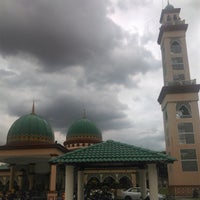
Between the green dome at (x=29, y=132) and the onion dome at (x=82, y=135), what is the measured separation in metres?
9.26

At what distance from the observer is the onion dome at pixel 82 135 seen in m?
43.5

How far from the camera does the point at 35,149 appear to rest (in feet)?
93.3

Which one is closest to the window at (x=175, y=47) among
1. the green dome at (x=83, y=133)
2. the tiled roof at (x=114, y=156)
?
the green dome at (x=83, y=133)

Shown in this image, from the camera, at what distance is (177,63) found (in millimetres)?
38844

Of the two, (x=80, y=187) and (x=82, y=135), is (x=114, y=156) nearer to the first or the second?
(x=80, y=187)

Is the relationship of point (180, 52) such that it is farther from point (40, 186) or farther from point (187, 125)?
point (40, 186)

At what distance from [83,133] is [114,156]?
1261 inches

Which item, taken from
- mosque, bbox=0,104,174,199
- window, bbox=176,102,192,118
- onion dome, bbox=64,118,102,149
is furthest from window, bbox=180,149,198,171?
onion dome, bbox=64,118,102,149

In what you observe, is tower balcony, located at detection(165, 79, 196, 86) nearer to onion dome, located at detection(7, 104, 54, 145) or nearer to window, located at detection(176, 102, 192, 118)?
window, located at detection(176, 102, 192, 118)

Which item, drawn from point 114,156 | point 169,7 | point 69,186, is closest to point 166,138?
point 169,7

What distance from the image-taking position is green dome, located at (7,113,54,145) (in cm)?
3189

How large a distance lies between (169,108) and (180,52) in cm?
854

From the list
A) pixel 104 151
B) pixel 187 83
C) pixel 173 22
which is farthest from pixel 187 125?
pixel 104 151

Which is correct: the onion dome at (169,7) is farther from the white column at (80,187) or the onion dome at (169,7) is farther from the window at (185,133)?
the white column at (80,187)
